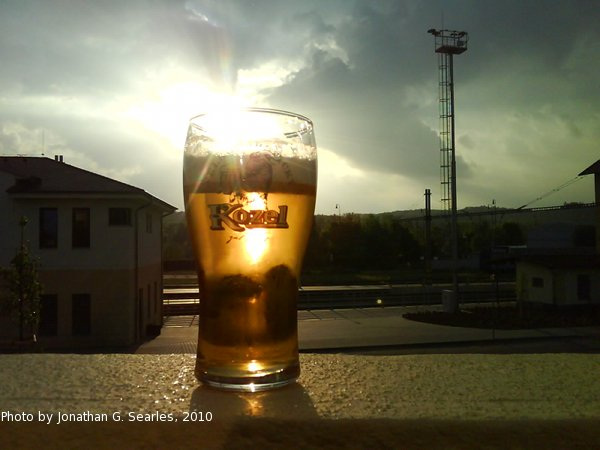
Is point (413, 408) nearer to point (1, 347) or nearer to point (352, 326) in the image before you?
point (1, 347)

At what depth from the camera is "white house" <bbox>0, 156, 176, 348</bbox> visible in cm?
1864

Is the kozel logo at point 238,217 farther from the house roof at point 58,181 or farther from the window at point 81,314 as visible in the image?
the window at point 81,314

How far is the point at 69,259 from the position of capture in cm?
1898

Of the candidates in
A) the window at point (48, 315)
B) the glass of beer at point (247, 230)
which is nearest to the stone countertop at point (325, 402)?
the glass of beer at point (247, 230)

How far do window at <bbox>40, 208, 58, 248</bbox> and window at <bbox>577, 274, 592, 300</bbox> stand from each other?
19.6 m

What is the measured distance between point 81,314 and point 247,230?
18861 mm

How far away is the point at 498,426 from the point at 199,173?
0.84 m

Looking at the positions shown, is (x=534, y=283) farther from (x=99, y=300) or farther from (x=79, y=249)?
(x=79, y=249)

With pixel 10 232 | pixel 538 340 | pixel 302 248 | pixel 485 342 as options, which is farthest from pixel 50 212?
pixel 302 248

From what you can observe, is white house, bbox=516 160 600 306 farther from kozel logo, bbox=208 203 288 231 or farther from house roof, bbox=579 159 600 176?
kozel logo, bbox=208 203 288 231

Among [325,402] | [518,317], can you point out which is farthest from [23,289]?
[518,317]

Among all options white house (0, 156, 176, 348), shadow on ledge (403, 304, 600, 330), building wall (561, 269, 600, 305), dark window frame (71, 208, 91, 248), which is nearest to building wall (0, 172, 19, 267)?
white house (0, 156, 176, 348)

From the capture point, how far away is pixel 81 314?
62.2 ft

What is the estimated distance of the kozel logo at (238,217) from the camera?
143 cm
